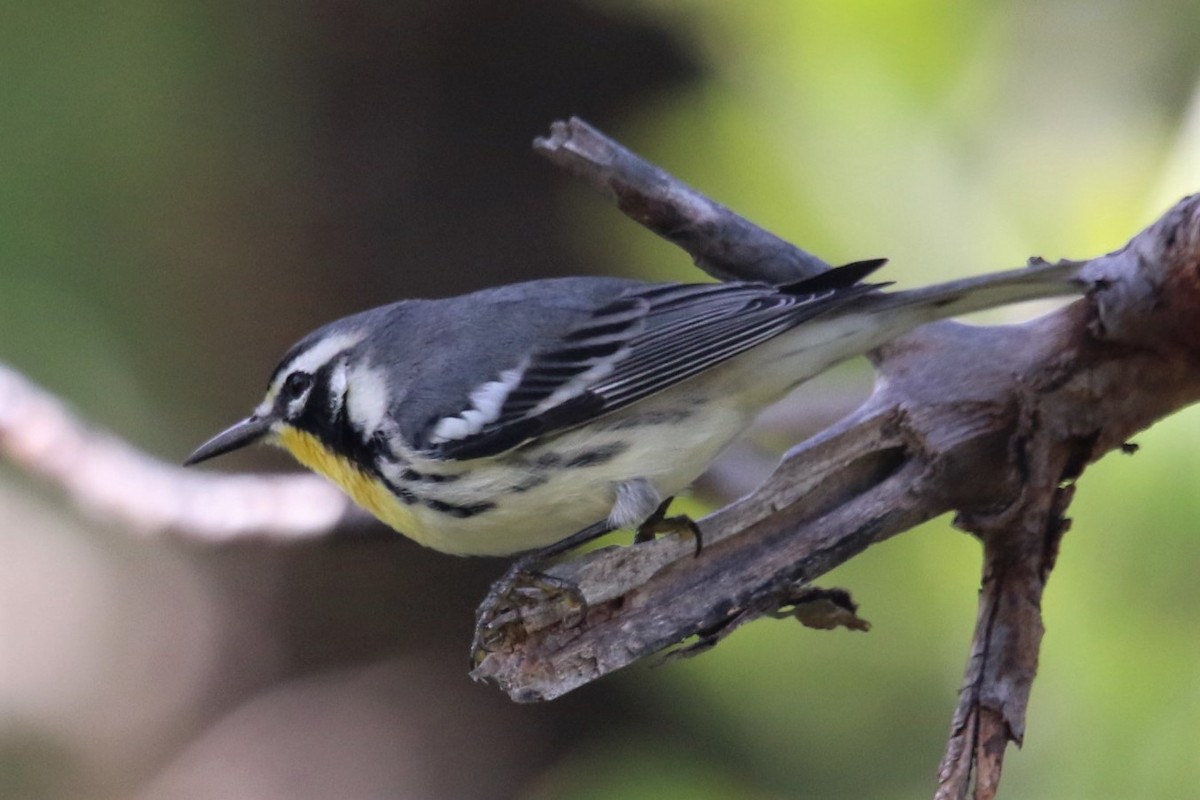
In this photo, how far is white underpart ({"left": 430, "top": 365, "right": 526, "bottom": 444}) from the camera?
151 centimetres

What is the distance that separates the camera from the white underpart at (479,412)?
1.51 metres

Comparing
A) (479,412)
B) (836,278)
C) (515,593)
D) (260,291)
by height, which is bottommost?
(515,593)

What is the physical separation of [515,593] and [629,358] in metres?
0.36

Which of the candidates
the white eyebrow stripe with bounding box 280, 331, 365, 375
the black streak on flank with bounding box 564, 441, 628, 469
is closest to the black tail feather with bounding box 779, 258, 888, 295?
the black streak on flank with bounding box 564, 441, 628, 469

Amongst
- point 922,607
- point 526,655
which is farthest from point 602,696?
point 526,655

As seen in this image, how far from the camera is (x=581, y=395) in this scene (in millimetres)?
1508

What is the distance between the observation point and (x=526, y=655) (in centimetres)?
133

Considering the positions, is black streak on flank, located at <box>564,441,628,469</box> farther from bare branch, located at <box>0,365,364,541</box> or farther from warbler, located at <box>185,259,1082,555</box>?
bare branch, located at <box>0,365,364,541</box>

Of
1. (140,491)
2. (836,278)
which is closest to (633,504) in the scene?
(836,278)

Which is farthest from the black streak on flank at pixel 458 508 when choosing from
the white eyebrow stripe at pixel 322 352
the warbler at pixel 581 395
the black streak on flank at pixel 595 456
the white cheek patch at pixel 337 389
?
the white eyebrow stripe at pixel 322 352

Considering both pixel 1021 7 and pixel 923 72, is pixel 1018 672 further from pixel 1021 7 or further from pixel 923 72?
pixel 1021 7

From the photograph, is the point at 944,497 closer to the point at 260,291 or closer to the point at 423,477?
the point at 423,477

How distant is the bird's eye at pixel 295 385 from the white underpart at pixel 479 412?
0.33 m

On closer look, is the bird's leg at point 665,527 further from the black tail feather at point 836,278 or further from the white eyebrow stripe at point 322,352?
the white eyebrow stripe at point 322,352
